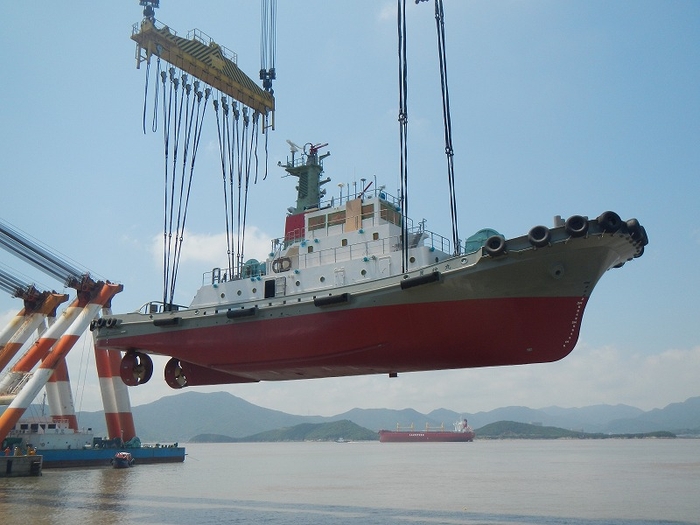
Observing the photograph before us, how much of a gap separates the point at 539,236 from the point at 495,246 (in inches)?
40.1

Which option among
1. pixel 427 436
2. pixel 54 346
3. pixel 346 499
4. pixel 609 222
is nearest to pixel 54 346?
pixel 54 346

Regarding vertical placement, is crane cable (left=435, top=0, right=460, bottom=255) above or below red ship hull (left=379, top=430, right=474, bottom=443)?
above

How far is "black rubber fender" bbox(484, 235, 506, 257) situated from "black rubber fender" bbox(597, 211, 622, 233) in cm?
219

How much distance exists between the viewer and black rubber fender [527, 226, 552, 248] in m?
14.3

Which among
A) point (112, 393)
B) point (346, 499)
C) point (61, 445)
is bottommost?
point (346, 499)

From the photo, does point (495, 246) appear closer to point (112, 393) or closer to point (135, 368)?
point (135, 368)

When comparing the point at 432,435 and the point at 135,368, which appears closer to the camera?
the point at 135,368

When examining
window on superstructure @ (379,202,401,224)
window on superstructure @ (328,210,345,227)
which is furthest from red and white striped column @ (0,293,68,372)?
window on superstructure @ (379,202,401,224)

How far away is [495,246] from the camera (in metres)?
14.7

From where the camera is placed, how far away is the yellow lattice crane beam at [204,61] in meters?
21.9

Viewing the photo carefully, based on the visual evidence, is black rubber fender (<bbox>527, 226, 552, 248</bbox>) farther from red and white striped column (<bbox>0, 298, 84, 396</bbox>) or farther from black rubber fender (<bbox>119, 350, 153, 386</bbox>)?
red and white striped column (<bbox>0, 298, 84, 396</bbox>)

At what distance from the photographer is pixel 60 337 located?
134 feet

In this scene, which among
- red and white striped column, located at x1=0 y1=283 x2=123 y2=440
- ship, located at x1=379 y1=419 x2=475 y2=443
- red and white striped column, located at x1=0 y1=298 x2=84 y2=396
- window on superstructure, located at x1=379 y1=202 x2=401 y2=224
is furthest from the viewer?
ship, located at x1=379 y1=419 x2=475 y2=443

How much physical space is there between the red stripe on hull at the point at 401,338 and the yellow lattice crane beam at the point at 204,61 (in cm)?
1022
